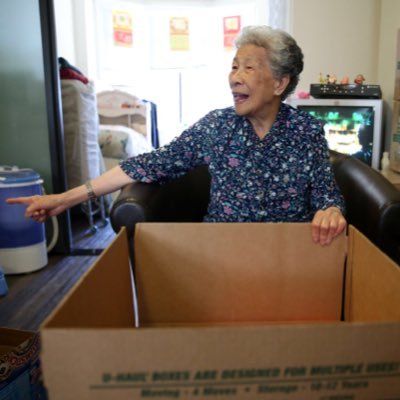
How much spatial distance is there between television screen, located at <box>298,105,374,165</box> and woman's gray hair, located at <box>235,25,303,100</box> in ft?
5.72

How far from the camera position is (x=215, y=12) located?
5273mm

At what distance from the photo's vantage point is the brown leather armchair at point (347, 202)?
121cm

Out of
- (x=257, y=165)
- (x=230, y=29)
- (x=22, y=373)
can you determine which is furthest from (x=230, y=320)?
(x=230, y=29)

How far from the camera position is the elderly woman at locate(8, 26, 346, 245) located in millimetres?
1334

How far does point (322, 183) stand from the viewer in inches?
51.6

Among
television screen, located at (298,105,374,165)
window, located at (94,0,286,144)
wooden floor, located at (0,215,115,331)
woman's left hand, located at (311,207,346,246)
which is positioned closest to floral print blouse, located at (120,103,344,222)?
woman's left hand, located at (311,207,346,246)

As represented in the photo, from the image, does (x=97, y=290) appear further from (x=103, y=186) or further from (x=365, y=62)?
(x=365, y=62)

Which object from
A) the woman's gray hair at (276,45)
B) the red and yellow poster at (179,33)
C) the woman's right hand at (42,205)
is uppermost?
the red and yellow poster at (179,33)

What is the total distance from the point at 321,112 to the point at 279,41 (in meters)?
1.88

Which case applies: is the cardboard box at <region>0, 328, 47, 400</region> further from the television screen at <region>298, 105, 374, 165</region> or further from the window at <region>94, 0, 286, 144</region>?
the window at <region>94, 0, 286, 144</region>

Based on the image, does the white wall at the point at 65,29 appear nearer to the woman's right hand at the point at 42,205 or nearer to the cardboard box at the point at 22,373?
the woman's right hand at the point at 42,205

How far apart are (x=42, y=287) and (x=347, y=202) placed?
1633 mm

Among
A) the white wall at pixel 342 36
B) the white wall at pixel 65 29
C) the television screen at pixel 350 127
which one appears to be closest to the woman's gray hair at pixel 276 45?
the television screen at pixel 350 127

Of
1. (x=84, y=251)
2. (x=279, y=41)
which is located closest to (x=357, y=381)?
(x=279, y=41)
